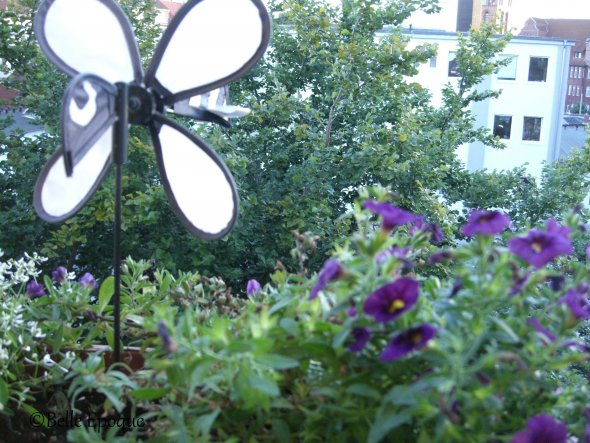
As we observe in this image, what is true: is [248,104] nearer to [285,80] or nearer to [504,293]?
[285,80]

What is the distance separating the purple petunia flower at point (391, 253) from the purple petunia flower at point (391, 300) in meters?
0.09

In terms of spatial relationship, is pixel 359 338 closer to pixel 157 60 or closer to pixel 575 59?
pixel 157 60

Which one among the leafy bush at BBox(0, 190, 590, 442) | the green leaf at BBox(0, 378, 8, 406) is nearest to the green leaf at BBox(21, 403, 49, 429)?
the green leaf at BBox(0, 378, 8, 406)

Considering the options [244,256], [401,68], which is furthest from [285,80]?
[244,256]

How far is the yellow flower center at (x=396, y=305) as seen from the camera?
0.59 meters

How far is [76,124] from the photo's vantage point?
67 centimetres

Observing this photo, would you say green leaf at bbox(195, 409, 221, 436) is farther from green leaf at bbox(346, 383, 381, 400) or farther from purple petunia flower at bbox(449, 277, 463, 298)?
purple petunia flower at bbox(449, 277, 463, 298)

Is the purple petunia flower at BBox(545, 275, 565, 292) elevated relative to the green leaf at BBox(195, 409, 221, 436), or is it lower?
elevated

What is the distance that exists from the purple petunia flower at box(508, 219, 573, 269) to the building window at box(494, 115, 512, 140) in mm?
16782

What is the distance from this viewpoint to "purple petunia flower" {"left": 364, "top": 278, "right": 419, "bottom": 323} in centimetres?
59

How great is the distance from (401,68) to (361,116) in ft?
0.91

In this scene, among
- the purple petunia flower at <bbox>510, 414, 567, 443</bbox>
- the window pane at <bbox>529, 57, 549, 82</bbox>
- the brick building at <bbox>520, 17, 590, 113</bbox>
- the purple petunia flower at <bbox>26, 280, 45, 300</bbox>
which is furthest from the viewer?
the brick building at <bbox>520, 17, 590, 113</bbox>

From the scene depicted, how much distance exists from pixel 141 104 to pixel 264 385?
17.7 inches

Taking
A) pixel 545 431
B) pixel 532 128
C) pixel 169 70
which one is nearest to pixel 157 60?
pixel 169 70
